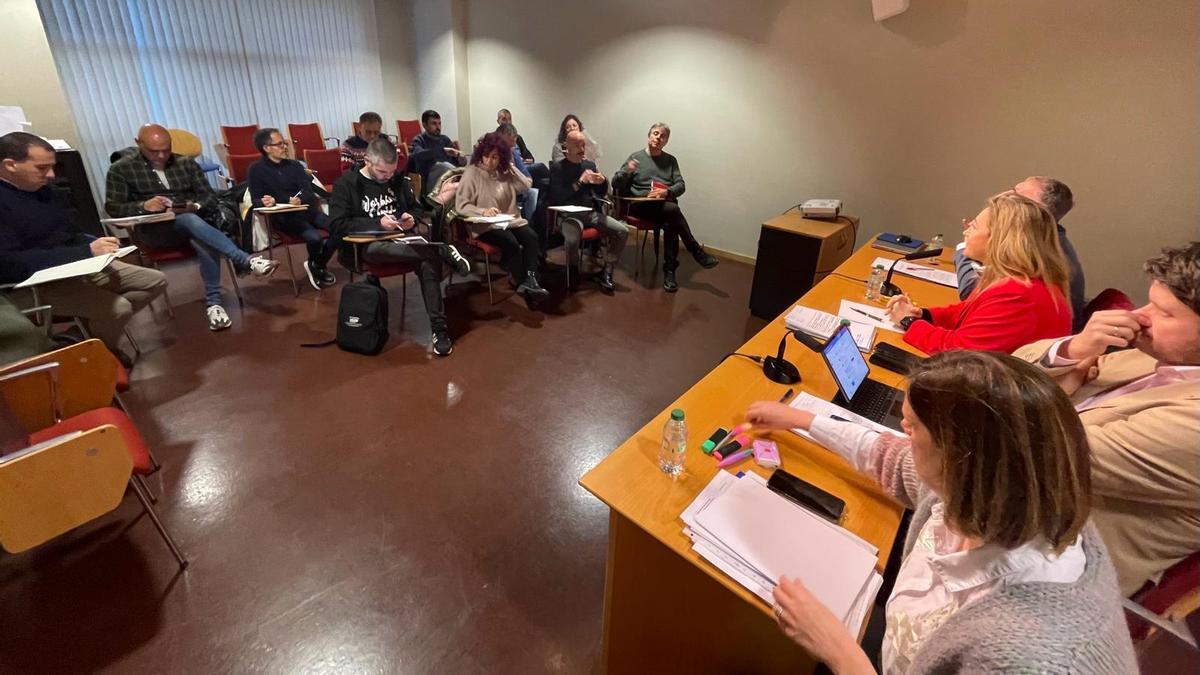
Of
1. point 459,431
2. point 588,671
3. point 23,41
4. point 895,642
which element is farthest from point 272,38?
point 895,642

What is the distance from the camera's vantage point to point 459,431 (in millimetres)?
2500

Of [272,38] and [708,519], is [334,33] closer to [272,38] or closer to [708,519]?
[272,38]

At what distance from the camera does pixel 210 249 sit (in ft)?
11.1

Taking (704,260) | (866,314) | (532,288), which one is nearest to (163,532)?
(532,288)

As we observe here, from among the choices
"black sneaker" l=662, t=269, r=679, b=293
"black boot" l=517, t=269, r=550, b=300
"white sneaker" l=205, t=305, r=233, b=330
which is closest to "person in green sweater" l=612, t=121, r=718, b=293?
"black sneaker" l=662, t=269, r=679, b=293

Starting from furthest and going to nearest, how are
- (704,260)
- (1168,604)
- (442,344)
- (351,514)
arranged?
(704,260) → (442,344) → (351,514) → (1168,604)

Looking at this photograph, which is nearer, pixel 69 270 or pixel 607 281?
pixel 69 270

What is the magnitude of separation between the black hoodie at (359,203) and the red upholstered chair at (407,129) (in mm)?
3878

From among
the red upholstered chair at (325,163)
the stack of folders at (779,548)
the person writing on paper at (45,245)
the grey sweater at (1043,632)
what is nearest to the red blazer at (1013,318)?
the stack of folders at (779,548)

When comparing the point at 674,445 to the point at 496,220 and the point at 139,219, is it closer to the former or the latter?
the point at 496,220

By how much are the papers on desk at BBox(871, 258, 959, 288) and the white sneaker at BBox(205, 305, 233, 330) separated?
3998 mm

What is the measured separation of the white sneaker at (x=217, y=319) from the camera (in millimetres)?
3289

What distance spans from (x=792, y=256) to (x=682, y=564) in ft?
9.47

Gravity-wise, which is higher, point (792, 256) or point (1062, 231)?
point (1062, 231)
